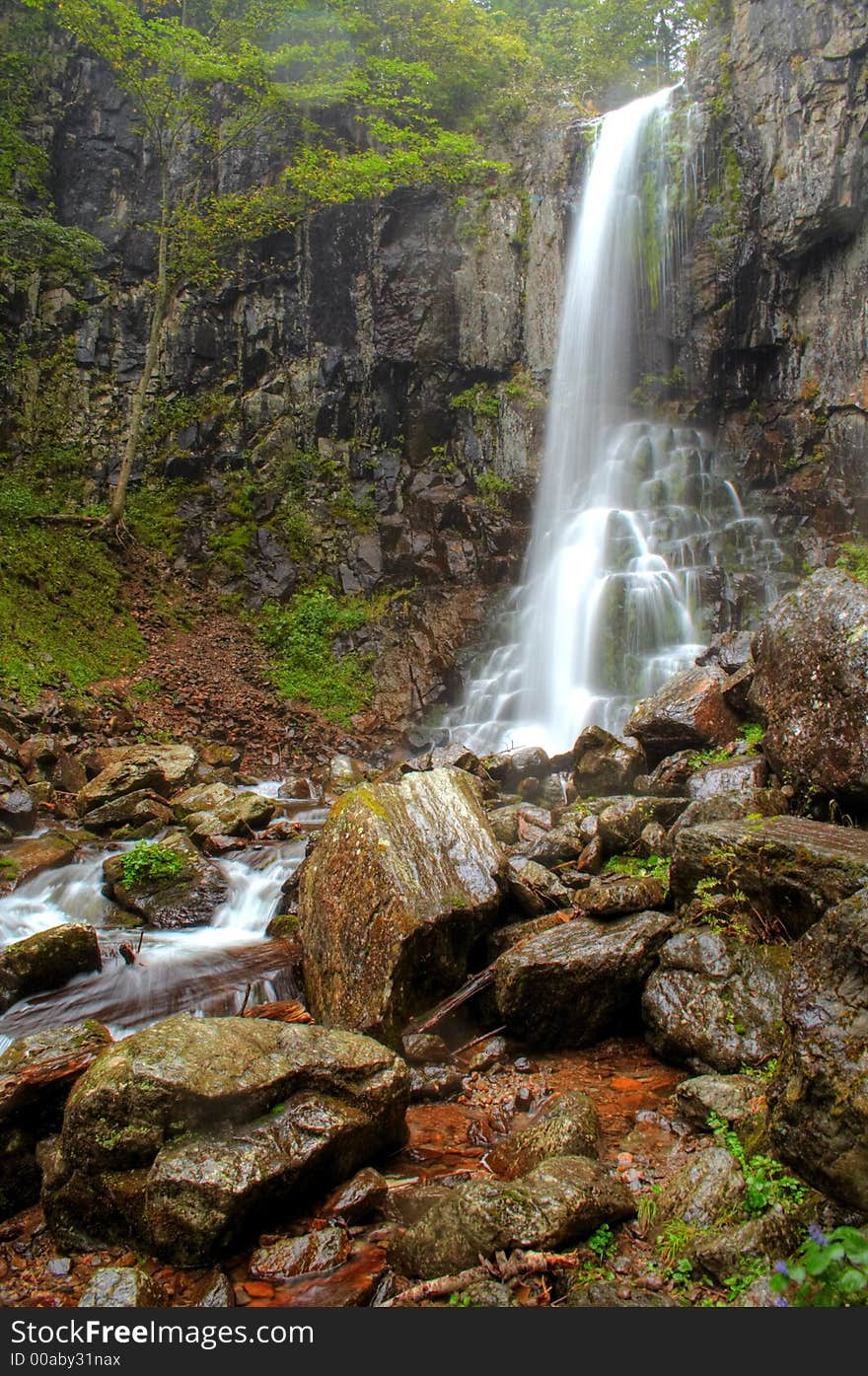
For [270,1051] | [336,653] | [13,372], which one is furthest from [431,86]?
[270,1051]

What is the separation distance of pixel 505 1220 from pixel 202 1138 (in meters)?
1.28

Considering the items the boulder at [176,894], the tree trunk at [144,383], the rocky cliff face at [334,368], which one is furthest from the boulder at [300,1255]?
the tree trunk at [144,383]

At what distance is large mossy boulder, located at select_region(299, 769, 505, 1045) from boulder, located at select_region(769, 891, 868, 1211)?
2.43m

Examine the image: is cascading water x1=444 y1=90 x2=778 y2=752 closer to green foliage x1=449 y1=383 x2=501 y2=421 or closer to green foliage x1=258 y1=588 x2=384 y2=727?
green foliage x1=449 y1=383 x2=501 y2=421

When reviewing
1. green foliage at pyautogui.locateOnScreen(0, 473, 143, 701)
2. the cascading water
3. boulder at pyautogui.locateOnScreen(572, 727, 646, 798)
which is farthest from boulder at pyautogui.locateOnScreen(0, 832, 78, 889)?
the cascading water

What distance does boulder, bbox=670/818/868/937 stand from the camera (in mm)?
4078

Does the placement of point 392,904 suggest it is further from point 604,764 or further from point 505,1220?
point 604,764

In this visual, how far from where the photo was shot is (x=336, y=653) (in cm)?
1628

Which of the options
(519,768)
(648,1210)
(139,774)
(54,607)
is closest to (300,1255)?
(648,1210)

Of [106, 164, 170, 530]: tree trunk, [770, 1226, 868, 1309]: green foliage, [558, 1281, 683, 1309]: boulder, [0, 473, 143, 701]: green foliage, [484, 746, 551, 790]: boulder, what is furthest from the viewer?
[106, 164, 170, 530]: tree trunk

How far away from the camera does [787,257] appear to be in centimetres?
1596

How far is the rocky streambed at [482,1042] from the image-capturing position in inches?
103

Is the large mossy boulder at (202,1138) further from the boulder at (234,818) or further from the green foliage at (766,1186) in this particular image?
the boulder at (234,818)

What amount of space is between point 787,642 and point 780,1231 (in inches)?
183
